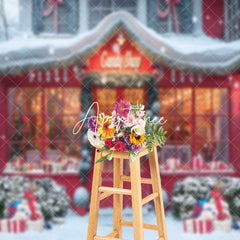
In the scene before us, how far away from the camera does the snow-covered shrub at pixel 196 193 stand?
12.3ft

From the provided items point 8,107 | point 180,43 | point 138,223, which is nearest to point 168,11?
point 180,43

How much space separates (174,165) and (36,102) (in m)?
1.79

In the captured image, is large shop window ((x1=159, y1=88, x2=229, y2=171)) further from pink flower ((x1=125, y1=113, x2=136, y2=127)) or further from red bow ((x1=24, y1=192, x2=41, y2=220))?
pink flower ((x1=125, y1=113, x2=136, y2=127))

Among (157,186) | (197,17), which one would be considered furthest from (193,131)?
(157,186)

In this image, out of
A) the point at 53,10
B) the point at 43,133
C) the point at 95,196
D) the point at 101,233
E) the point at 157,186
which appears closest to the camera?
the point at 95,196

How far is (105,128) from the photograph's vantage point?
1.98m

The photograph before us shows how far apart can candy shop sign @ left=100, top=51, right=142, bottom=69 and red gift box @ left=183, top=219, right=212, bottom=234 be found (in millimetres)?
1772

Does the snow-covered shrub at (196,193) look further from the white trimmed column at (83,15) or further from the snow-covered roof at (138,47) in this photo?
the white trimmed column at (83,15)

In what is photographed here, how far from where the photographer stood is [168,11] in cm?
437

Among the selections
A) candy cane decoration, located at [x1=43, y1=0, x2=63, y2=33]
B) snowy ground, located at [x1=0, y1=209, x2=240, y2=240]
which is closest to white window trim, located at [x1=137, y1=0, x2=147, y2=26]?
candy cane decoration, located at [x1=43, y1=0, x2=63, y2=33]

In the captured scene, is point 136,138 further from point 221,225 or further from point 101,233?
point 221,225

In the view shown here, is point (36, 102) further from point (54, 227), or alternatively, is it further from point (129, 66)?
point (54, 227)

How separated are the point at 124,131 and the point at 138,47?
1990 mm

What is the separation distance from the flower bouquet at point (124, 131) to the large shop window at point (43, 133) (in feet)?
6.74
